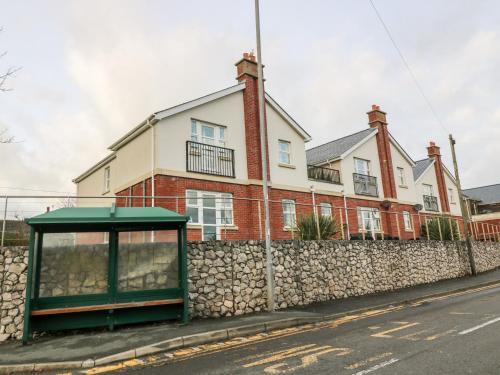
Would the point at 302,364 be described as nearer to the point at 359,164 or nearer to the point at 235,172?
the point at 235,172

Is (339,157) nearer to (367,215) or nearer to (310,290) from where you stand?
(367,215)

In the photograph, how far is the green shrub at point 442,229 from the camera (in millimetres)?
20844

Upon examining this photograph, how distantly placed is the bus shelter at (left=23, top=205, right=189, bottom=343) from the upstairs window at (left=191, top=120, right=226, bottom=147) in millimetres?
8123

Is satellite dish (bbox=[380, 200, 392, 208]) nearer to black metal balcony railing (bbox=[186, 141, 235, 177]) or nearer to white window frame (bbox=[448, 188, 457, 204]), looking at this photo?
black metal balcony railing (bbox=[186, 141, 235, 177])

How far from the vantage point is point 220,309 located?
400 inches

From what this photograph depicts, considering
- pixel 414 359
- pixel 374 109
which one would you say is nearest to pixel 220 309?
pixel 414 359

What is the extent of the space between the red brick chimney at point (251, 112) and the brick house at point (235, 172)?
0.05 metres

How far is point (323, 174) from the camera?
23.2 m

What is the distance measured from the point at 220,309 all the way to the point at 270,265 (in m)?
1.80

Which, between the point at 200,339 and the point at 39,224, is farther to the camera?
the point at 39,224

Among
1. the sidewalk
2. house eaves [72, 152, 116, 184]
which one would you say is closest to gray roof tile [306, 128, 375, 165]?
house eaves [72, 152, 116, 184]

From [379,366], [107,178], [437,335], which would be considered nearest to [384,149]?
[107,178]

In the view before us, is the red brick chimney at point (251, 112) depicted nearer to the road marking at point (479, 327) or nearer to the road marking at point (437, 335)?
the road marking at point (479, 327)

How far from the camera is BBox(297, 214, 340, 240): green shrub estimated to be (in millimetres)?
13961
